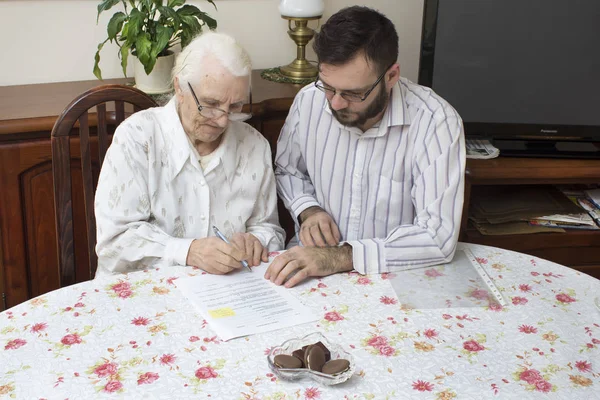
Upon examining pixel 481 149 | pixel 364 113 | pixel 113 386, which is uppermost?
pixel 364 113

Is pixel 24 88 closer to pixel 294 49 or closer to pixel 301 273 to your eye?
pixel 294 49


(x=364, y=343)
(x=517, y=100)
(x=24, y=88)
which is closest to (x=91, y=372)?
(x=364, y=343)

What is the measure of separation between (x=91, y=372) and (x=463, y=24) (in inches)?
68.7

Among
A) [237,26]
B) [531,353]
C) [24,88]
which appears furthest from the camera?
[237,26]

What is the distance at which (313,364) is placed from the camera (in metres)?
1.21

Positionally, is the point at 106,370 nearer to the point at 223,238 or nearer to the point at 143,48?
the point at 223,238

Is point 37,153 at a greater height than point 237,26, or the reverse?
point 237,26

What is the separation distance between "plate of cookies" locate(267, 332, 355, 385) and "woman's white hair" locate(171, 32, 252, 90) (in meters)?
0.75

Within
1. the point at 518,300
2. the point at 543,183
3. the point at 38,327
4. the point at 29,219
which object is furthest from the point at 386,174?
the point at 29,219

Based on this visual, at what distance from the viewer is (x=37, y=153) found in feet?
6.98

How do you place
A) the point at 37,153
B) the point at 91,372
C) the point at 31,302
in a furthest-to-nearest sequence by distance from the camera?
the point at 37,153 → the point at 31,302 → the point at 91,372

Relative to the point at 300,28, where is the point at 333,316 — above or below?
below

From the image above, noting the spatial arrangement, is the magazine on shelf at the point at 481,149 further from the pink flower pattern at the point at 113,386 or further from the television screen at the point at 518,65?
the pink flower pattern at the point at 113,386

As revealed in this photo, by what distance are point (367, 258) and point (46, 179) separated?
3.69 ft
